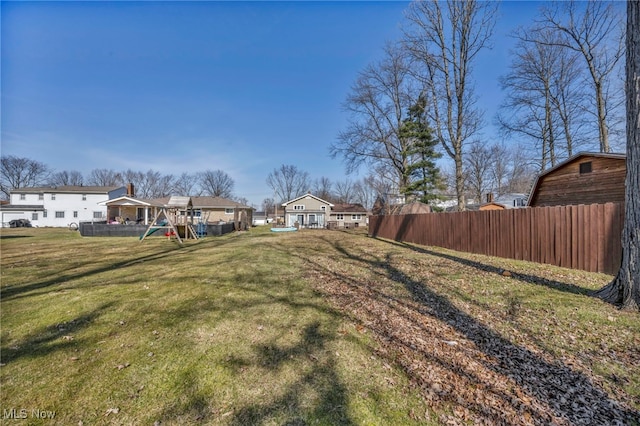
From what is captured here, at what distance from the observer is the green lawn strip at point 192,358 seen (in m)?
2.59

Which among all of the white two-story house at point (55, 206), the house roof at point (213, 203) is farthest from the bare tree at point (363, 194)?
the white two-story house at point (55, 206)

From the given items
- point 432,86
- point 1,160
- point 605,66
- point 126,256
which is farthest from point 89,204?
point 605,66

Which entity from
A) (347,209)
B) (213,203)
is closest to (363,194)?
(347,209)

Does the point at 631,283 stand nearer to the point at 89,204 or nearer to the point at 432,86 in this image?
the point at 432,86

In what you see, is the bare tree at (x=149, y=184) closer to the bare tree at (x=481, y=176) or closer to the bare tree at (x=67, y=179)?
the bare tree at (x=67, y=179)

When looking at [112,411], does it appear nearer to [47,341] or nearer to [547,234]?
[47,341]

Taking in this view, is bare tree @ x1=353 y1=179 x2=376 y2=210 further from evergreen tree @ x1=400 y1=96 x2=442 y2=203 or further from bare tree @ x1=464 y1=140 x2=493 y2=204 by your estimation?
evergreen tree @ x1=400 y1=96 x2=442 y2=203

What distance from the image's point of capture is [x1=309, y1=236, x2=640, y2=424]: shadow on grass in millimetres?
2453

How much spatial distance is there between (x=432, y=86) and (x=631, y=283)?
1695 centimetres

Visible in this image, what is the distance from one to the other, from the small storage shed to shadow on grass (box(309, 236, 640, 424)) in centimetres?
973

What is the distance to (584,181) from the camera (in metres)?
11.4

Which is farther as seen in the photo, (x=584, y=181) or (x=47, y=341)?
(x=584, y=181)

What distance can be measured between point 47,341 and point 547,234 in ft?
38.0

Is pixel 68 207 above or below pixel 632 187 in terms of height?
above
